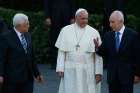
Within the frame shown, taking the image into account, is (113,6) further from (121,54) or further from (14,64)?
(14,64)

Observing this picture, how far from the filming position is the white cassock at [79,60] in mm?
12812

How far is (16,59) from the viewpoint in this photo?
1199 centimetres

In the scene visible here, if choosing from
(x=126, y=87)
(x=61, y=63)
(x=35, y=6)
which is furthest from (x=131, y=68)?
(x=35, y=6)

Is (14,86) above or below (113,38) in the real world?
below

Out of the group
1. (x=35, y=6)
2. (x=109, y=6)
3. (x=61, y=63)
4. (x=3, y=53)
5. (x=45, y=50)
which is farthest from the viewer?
(x=35, y=6)

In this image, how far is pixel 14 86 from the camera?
1205 cm

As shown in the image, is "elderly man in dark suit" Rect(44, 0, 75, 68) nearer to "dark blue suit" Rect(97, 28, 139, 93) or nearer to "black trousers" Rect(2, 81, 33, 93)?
"dark blue suit" Rect(97, 28, 139, 93)

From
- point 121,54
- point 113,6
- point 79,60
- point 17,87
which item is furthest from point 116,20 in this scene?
point 113,6

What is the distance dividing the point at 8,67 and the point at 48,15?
557cm

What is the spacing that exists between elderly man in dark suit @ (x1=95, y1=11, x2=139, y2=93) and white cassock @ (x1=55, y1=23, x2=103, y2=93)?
463 mm

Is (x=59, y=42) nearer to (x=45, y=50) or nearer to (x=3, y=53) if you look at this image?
(x=3, y=53)

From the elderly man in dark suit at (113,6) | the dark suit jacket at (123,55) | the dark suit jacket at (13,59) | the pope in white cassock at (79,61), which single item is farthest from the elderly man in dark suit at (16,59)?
the elderly man in dark suit at (113,6)

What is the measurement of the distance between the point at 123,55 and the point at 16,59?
1799mm

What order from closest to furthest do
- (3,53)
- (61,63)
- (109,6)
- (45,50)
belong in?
1. (3,53)
2. (61,63)
3. (109,6)
4. (45,50)
